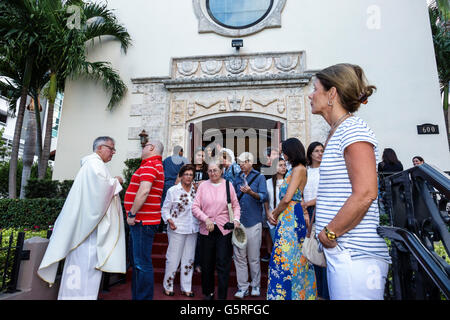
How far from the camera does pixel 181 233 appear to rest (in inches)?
142

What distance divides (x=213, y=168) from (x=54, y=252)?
204 centimetres

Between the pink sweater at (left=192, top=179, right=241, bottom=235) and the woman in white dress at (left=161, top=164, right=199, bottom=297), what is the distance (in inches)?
11.9

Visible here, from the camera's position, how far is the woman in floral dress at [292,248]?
233cm

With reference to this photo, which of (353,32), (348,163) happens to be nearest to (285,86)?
(353,32)

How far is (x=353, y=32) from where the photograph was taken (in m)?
7.20

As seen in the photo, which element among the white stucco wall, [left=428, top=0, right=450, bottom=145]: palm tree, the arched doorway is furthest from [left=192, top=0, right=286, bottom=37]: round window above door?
[left=428, top=0, right=450, bottom=145]: palm tree

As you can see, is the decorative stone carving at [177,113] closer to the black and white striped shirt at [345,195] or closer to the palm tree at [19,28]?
the palm tree at [19,28]

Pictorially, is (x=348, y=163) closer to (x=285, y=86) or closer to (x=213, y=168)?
(x=213, y=168)

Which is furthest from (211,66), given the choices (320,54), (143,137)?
(320,54)

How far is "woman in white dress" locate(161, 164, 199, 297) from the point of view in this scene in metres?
3.55

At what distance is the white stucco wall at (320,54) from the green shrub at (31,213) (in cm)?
129

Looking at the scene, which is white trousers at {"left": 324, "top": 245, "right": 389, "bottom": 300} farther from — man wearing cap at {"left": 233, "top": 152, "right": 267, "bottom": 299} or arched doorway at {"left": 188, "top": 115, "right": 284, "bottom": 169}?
Answer: arched doorway at {"left": 188, "top": 115, "right": 284, "bottom": 169}

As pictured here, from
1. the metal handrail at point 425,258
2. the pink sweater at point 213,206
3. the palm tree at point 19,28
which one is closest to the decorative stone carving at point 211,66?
the palm tree at point 19,28

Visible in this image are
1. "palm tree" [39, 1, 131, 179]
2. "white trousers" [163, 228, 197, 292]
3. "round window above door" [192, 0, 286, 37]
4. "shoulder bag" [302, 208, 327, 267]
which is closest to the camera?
"shoulder bag" [302, 208, 327, 267]
